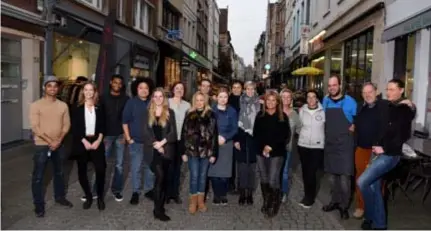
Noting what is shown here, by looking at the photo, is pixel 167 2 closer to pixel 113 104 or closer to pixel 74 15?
pixel 74 15

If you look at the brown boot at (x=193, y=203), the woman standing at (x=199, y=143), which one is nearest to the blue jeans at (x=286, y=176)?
the woman standing at (x=199, y=143)

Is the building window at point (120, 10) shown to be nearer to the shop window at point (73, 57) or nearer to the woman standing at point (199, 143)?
the shop window at point (73, 57)

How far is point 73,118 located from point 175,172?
5.46 feet

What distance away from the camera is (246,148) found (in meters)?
7.23

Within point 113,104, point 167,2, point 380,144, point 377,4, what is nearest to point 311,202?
point 380,144

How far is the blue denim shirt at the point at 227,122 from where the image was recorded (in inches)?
275

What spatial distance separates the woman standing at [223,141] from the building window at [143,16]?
17.1m

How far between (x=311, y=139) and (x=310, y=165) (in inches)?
16.3

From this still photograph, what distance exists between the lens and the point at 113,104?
7172 millimetres

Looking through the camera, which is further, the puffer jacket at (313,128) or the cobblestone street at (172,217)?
the puffer jacket at (313,128)

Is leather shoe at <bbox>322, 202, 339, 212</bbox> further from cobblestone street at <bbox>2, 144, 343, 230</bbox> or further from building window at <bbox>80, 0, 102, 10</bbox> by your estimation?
building window at <bbox>80, 0, 102, 10</bbox>

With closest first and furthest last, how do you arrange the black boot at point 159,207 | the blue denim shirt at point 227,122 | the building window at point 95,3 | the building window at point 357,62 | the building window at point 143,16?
the black boot at point 159,207
the blue denim shirt at point 227,122
the building window at point 357,62
the building window at point 95,3
the building window at point 143,16

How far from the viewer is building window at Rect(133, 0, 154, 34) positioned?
2389cm

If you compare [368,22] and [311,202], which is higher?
[368,22]
